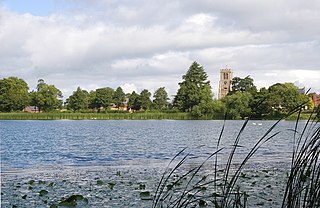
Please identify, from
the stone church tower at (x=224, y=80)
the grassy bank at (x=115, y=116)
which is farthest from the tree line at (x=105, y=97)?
the stone church tower at (x=224, y=80)

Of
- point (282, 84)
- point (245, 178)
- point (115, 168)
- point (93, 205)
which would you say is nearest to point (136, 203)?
point (93, 205)

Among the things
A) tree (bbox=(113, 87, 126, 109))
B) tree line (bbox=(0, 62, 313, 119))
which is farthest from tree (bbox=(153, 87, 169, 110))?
tree (bbox=(113, 87, 126, 109))

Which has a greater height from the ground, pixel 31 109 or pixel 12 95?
pixel 12 95

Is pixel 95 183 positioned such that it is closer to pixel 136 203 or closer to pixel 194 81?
pixel 136 203

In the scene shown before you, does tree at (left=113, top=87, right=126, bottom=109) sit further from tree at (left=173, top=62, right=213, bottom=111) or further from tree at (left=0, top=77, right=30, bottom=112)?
tree at (left=0, top=77, right=30, bottom=112)

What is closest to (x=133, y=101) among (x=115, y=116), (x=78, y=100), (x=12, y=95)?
(x=78, y=100)

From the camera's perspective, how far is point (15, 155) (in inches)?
1018

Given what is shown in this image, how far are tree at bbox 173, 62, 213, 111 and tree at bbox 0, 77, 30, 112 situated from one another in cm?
4324

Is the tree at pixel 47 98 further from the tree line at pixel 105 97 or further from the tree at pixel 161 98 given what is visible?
the tree at pixel 161 98

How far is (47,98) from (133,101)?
79.4ft

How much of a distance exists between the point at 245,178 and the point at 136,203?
5.11 m

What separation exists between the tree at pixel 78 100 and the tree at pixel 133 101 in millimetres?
12418

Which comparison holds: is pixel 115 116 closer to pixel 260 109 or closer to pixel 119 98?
pixel 119 98

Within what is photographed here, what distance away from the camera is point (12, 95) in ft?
433
